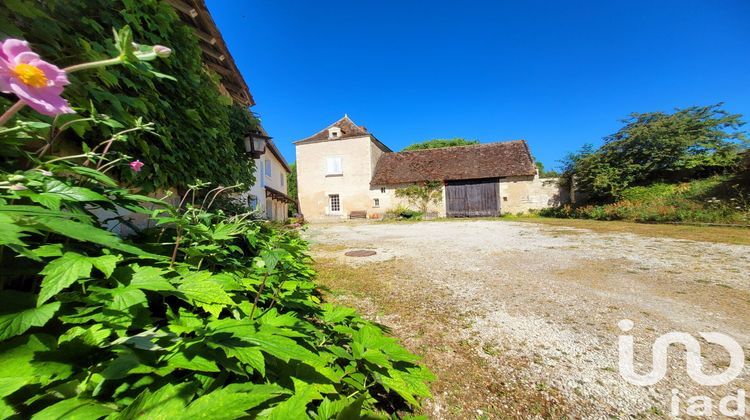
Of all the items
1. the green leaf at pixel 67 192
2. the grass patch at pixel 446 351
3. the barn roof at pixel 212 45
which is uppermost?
the barn roof at pixel 212 45

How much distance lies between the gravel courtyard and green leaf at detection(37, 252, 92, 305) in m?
1.76

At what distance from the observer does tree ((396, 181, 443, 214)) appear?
19.7m

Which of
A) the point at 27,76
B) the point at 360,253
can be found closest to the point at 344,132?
the point at 360,253

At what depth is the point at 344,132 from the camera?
22.0 m

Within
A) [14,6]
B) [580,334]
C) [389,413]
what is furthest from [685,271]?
[14,6]

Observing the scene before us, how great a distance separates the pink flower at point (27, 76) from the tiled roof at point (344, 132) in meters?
21.0

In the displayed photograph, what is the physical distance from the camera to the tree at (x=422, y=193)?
64.6 ft

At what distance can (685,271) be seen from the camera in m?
4.38

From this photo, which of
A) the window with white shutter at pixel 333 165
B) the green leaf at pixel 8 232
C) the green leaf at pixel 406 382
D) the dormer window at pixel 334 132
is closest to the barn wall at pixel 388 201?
the window with white shutter at pixel 333 165

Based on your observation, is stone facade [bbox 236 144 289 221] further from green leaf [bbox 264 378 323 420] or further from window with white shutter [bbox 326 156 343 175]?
green leaf [bbox 264 378 323 420]

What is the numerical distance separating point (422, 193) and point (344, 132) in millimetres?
7650

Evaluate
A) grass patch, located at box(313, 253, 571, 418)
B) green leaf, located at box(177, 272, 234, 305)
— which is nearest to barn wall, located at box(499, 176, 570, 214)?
grass patch, located at box(313, 253, 571, 418)

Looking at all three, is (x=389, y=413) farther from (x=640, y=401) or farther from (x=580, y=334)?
(x=580, y=334)

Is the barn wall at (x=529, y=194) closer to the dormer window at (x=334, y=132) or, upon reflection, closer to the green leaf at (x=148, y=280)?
the dormer window at (x=334, y=132)
